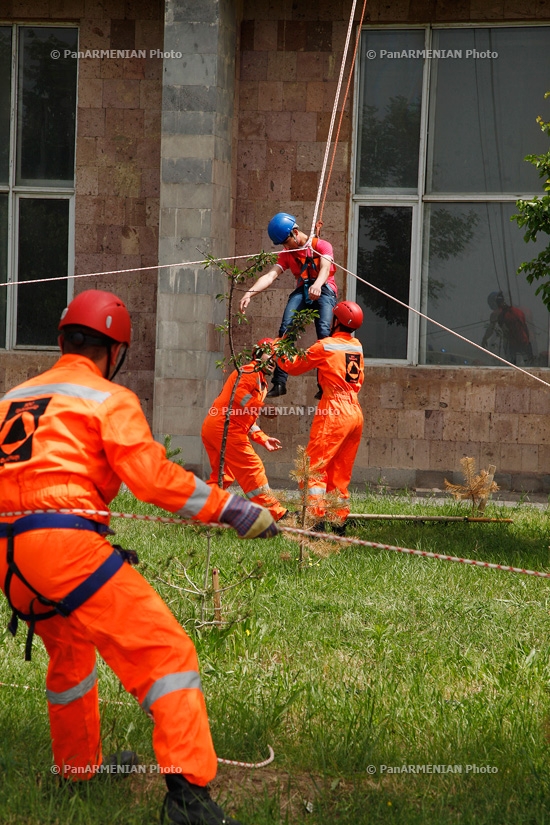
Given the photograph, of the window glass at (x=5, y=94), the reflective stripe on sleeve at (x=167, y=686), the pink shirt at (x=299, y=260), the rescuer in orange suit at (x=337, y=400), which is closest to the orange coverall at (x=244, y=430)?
the rescuer in orange suit at (x=337, y=400)

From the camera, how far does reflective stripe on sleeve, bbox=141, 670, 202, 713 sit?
316 cm

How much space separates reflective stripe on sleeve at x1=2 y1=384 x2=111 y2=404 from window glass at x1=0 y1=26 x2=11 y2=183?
10.2m

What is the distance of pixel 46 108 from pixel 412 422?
255 inches

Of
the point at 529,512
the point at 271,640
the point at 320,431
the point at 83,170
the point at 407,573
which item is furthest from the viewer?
the point at 83,170

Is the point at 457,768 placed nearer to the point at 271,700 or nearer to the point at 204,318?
the point at 271,700

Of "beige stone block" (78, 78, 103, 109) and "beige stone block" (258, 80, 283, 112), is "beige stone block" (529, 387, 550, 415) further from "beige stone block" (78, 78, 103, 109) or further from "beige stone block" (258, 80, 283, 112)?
"beige stone block" (78, 78, 103, 109)

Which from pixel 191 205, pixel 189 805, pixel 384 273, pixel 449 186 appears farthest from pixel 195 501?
pixel 449 186

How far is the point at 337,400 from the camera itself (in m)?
8.88

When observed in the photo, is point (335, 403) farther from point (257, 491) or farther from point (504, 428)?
point (504, 428)

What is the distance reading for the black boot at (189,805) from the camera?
10.3ft

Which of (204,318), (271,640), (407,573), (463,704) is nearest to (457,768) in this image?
(463,704)

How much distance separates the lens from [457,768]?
384cm

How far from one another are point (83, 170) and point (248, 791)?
10198 millimetres

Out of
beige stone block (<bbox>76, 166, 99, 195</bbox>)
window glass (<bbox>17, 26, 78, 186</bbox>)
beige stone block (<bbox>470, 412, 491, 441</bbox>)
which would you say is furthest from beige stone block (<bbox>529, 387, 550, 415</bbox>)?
window glass (<bbox>17, 26, 78, 186</bbox>)
